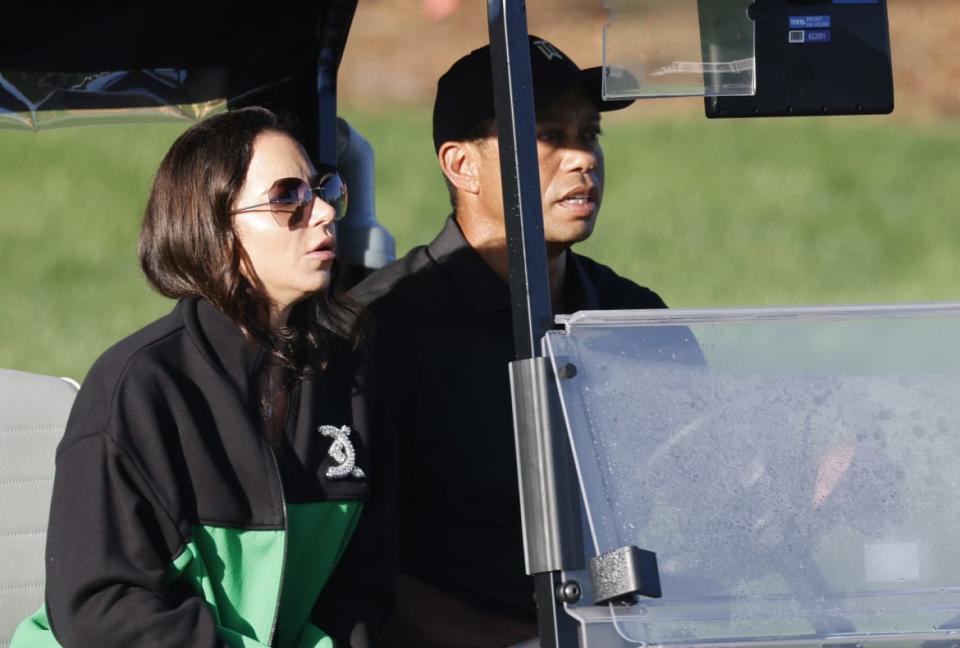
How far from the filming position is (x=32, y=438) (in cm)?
295

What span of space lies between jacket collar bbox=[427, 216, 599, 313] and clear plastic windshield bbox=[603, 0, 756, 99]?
3.19ft

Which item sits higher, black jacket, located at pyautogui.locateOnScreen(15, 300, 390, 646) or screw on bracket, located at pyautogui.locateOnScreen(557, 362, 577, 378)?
screw on bracket, located at pyautogui.locateOnScreen(557, 362, 577, 378)

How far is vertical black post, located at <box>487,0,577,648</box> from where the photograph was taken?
1.88m

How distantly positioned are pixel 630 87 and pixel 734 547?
59 cm

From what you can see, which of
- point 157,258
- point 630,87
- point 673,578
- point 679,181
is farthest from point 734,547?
point 679,181

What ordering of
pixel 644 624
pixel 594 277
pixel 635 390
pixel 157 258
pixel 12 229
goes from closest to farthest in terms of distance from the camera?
pixel 644 624 → pixel 635 390 → pixel 157 258 → pixel 594 277 → pixel 12 229

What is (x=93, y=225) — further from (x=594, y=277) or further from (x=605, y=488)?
(x=605, y=488)

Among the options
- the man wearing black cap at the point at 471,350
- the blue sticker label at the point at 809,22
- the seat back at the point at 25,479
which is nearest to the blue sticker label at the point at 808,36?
the blue sticker label at the point at 809,22

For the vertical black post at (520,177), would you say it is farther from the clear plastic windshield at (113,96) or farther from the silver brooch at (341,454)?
the clear plastic windshield at (113,96)

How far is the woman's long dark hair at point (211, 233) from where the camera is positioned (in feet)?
8.23

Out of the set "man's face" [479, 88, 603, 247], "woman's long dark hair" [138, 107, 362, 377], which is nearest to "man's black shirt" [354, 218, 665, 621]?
"man's face" [479, 88, 603, 247]

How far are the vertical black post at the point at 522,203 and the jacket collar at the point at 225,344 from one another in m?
0.63

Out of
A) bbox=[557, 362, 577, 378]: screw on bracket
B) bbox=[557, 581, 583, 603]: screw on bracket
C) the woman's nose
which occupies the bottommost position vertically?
bbox=[557, 581, 583, 603]: screw on bracket

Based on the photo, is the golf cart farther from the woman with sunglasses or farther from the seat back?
the seat back
